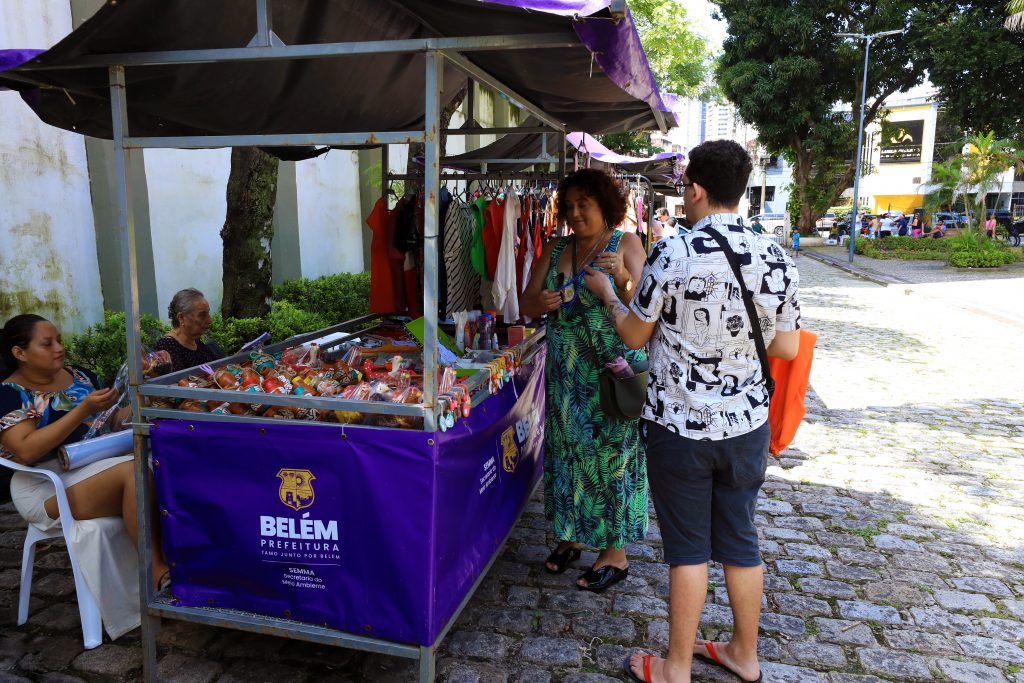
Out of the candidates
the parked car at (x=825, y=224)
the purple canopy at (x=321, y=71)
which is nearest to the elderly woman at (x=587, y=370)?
the purple canopy at (x=321, y=71)

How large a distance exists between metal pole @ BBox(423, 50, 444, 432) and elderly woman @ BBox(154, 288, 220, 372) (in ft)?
6.62

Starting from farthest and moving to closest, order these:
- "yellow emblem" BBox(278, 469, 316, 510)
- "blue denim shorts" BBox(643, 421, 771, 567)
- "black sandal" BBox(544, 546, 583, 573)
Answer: "black sandal" BBox(544, 546, 583, 573), "yellow emblem" BBox(278, 469, 316, 510), "blue denim shorts" BBox(643, 421, 771, 567)

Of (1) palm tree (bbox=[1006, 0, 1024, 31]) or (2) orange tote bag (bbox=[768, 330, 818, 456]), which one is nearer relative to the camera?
(2) orange tote bag (bbox=[768, 330, 818, 456])

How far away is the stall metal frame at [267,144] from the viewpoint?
2.46 m

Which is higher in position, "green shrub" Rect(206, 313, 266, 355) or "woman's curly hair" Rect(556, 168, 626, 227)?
"woman's curly hair" Rect(556, 168, 626, 227)

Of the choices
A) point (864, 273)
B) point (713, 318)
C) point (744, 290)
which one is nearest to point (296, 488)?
point (713, 318)

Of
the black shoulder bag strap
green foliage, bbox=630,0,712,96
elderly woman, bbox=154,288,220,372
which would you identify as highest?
green foliage, bbox=630,0,712,96

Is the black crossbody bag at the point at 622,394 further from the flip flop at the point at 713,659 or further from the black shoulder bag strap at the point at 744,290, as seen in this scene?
the flip flop at the point at 713,659

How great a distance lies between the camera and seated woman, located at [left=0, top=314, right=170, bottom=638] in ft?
9.91

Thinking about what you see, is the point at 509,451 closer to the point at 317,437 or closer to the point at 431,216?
the point at 317,437

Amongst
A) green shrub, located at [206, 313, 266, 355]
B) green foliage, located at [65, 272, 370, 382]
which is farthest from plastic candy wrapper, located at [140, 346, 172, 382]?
green shrub, located at [206, 313, 266, 355]

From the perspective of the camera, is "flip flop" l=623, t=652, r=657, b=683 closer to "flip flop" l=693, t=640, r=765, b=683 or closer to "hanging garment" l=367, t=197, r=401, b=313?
"flip flop" l=693, t=640, r=765, b=683

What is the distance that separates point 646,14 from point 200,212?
46.6 ft

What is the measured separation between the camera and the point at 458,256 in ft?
15.9
